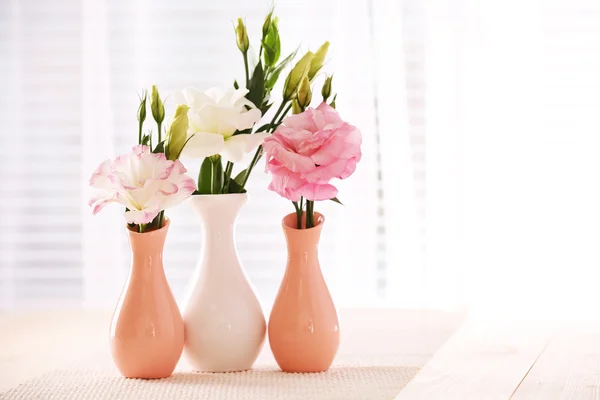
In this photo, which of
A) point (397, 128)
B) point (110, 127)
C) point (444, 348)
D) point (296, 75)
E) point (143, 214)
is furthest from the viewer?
point (110, 127)

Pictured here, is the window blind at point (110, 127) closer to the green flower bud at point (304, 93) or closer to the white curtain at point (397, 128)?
the white curtain at point (397, 128)

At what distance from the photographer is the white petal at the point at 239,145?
1015mm

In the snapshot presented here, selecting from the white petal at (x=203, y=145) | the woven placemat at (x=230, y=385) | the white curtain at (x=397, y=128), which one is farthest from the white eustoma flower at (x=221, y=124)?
the white curtain at (x=397, y=128)

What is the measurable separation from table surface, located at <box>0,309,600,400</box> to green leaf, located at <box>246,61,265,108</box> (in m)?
0.37

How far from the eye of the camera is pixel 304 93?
3.38 ft

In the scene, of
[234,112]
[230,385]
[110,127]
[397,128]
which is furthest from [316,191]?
[110,127]

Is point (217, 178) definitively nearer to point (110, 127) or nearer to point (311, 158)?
point (311, 158)

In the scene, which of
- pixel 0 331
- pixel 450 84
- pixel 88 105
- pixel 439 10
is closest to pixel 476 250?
pixel 450 84

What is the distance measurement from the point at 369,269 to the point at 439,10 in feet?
2.61

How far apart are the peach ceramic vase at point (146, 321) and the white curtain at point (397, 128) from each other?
5.13 feet

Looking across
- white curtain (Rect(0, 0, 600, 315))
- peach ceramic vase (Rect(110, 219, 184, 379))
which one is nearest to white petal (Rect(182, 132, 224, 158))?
peach ceramic vase (Rect(110, 219, 184, 379))

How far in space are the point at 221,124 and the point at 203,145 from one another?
0.04 m

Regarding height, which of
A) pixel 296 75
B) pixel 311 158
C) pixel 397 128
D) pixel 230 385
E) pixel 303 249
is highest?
pixel 397 128

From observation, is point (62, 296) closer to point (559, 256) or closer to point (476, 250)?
point (476, 250)
